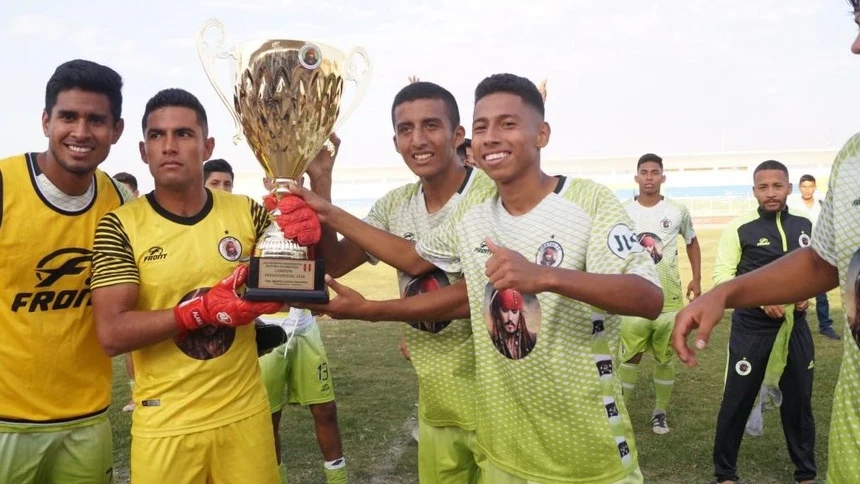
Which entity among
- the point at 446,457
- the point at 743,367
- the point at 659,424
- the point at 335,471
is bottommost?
the point at 659,424

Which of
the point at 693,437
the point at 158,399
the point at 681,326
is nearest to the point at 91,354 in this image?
the point at 158,399

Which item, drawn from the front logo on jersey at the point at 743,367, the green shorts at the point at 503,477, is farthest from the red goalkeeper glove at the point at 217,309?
the front logo on jersey at the point at 743,367

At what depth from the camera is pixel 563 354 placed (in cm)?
235

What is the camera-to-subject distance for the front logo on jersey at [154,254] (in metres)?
2.59

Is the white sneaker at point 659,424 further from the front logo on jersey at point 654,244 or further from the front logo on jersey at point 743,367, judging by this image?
the front logo on jersey at point 654,244

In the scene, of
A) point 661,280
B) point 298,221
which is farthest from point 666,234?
point 298,221

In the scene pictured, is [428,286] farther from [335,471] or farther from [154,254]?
[335,471]

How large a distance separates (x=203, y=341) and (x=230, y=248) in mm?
365

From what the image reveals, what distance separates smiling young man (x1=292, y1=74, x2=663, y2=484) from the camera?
2.30m

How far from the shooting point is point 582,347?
2357 millimetres

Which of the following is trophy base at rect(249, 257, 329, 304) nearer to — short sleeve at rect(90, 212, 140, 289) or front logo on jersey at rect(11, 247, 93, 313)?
short sleeve at rect(90, 212, 140, 289)

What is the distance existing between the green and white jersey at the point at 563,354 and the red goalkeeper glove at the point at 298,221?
0.72 m

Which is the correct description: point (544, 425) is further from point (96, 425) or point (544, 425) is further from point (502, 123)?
point (96, 425)

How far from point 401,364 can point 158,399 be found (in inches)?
236
